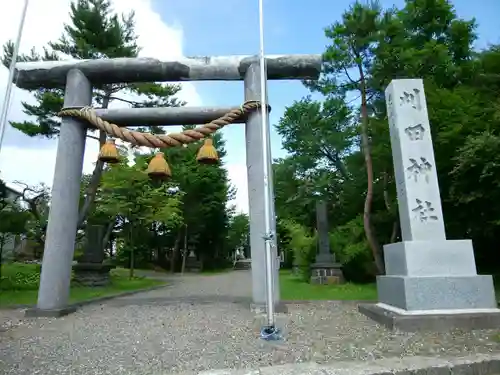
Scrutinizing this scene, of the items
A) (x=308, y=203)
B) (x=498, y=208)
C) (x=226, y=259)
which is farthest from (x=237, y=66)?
(x=226, y=259)

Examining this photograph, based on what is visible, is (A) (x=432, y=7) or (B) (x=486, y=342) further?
(A) (x=432, y=7)

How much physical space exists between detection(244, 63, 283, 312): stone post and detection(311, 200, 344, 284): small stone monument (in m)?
7.45

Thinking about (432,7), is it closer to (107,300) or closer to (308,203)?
(308,203)

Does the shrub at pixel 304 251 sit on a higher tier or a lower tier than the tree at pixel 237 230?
lower

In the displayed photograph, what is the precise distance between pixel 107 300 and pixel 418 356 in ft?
22.9

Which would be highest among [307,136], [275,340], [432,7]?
[432,7]

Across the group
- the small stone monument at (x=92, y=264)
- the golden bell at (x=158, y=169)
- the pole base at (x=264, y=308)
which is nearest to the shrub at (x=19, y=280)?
the small stone monument at (x=92, y=264)

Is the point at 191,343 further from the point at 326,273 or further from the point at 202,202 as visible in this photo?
the point at 202,202

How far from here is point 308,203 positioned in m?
18.3

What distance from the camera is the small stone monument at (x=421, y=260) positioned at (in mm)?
4676

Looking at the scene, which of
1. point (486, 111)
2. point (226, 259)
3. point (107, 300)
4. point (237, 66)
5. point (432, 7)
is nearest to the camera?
point (237, 66)

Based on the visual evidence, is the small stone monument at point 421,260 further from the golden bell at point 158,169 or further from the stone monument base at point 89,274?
the stone monument base at point 89,274

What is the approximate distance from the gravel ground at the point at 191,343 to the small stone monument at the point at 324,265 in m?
7.08

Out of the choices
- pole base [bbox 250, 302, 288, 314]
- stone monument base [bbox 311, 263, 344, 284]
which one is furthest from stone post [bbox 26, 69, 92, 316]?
stone monument base [bbox 311, 263, 344, 284]
